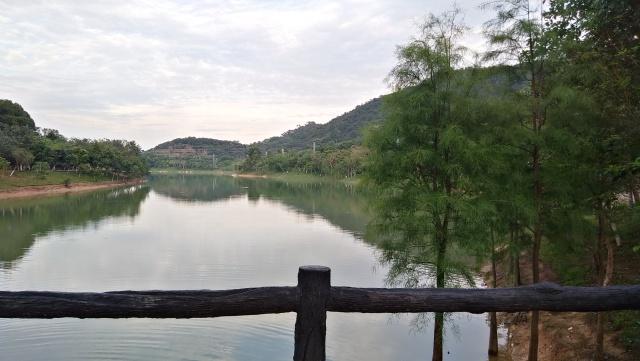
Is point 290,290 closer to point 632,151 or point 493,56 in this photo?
point 632,151

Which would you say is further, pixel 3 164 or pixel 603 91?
pixel 3 164

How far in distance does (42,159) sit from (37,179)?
8.68m

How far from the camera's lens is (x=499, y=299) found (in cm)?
317

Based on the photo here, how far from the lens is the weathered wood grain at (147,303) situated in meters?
2.64

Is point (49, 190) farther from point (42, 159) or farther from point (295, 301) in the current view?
point (295, 301)

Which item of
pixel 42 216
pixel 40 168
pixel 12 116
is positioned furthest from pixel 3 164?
pixel 12 116

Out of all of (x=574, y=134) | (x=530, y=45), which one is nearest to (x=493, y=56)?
(x=530, y=45)

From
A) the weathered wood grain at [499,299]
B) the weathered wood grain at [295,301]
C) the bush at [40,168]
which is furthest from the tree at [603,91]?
the bush at [40,168]

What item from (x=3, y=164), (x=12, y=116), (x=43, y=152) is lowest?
(x=3, y=164)

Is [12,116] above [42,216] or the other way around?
above

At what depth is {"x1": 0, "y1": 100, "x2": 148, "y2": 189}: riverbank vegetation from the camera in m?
65.6

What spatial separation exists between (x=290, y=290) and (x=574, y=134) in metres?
9.17

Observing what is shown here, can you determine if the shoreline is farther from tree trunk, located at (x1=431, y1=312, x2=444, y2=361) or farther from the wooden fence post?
the wooden fence post

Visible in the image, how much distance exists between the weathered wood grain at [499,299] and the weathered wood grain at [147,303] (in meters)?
0.52
